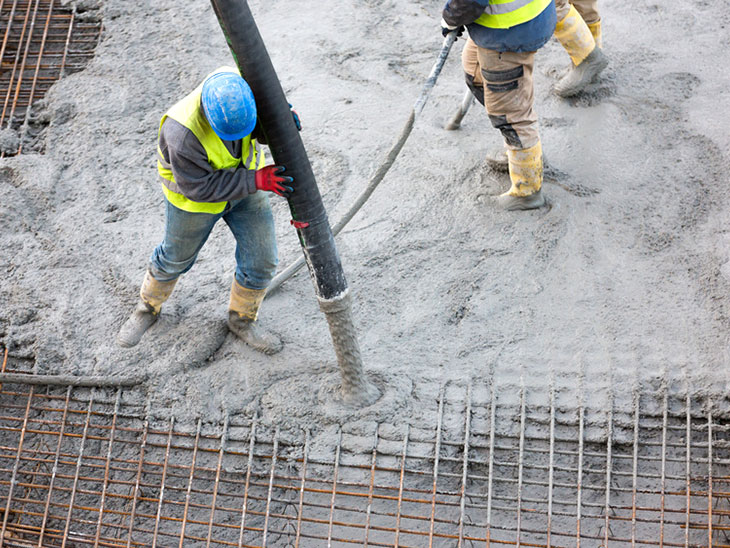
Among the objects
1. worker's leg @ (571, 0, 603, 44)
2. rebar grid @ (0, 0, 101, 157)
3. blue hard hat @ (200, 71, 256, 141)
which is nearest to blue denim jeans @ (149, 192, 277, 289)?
blue hard hat @ (200, 71, 256, 141)

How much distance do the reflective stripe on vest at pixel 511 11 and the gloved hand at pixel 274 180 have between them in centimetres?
163

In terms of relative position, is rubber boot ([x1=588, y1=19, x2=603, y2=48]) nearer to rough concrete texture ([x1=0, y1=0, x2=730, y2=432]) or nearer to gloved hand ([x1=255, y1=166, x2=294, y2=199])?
rough concrete texture ([x1=0, y1=0, x2=730, y2=432])

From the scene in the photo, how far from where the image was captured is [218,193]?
2.93m

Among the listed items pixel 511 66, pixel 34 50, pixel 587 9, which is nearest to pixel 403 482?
pixel 511 66

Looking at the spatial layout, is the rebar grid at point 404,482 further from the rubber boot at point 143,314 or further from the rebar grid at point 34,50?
the rebar grid at point 34,50

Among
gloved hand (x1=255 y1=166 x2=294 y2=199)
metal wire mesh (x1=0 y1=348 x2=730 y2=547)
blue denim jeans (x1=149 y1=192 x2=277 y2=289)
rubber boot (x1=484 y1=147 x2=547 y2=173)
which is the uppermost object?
gloved hand (x1=255 y1=166 x2=294 y2=199)

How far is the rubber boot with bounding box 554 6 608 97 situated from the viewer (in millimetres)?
4469

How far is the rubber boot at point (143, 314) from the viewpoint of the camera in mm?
3658

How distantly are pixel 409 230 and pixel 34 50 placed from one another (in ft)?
11.7

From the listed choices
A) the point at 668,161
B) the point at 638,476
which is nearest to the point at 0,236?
the point at 638,476

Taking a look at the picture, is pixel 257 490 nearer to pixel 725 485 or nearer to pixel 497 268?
pixel 497 268

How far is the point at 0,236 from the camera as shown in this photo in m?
4.34

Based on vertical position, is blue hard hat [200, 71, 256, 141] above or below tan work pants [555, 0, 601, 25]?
above

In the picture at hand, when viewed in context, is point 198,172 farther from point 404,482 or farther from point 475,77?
point 475,77
